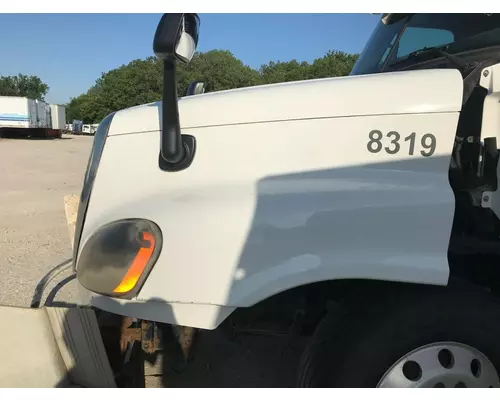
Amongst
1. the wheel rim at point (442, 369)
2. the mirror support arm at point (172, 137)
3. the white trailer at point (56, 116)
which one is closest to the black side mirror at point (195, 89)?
the mirror support arm at point (172, 137)

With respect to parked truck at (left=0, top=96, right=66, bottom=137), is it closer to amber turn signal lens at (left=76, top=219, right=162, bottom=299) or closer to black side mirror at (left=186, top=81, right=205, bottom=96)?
black side mirror at (left=186, top=81, right=205, bottom=96)

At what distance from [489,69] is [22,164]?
20.1 m

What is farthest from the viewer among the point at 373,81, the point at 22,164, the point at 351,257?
the point at 22,164

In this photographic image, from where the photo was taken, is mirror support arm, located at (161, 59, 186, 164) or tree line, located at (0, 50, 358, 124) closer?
mirror support arm, located at (161, 59, 186, 164)

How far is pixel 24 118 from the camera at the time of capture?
133ft

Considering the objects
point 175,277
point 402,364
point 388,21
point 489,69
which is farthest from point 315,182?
point 388,21

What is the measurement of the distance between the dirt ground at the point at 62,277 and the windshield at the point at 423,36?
182 cm

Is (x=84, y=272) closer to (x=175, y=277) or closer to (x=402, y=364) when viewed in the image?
(x=175, y=277)

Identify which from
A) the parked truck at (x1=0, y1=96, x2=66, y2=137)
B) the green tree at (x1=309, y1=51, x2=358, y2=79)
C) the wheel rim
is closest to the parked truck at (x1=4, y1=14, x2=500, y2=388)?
the wheel rim

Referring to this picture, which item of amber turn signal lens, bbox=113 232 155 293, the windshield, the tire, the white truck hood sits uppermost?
the windshield

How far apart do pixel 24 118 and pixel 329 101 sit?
4293 centimetres

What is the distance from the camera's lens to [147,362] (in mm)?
3094

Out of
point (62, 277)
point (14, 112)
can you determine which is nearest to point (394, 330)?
point (62, 277)

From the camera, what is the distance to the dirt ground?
342 cm
